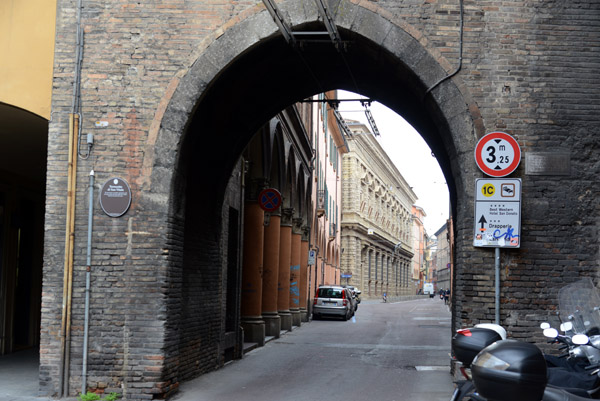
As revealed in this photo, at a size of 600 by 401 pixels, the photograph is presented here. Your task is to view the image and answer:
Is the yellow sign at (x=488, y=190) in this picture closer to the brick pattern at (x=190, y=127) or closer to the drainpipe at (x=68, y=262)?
the brick pattern at (x=190, y=127)

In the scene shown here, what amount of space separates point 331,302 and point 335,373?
19052 millimetres

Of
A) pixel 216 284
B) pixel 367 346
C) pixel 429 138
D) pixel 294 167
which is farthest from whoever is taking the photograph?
pixel 294 167

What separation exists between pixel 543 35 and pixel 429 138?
4.69 meters

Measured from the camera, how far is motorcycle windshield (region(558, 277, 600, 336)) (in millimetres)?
7348

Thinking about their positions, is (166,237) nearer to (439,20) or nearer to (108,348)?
(108,348)

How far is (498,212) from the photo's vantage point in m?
9.87

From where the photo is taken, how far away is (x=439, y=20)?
1044 centimetres

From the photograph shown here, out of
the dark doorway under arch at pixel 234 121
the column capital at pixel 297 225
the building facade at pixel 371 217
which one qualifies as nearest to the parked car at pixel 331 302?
the column capital at pixel 297 225

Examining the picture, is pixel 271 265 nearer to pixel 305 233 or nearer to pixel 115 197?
pixel 305 233

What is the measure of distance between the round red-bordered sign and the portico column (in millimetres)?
7972

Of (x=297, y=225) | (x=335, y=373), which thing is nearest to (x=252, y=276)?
(x=335, y=373)

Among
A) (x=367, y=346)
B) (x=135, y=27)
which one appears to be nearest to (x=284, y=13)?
(x=135, y=27)

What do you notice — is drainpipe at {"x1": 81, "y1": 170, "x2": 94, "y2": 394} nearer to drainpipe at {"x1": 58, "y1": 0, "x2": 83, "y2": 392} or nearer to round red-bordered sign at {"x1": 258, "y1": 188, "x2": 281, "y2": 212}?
drainpipe at {"x1": 58, "y1": 0, "x2": 83, "y2": 392}

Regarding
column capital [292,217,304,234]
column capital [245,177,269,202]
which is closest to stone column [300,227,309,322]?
column capital [292,217,304,234]
